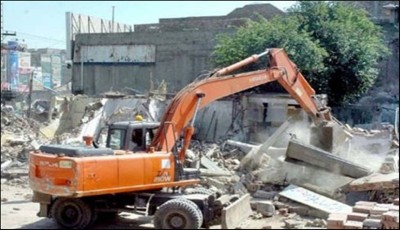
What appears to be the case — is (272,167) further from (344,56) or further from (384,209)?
(344,56)

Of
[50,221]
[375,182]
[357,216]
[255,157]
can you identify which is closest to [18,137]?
[255,157]

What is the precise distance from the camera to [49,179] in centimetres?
793

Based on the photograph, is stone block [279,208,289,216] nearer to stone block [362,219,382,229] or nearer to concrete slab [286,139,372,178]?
concrete slab [286,139,372,178]

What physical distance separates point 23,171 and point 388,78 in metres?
17.0

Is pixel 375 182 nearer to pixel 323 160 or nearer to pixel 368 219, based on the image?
pixel 323 160

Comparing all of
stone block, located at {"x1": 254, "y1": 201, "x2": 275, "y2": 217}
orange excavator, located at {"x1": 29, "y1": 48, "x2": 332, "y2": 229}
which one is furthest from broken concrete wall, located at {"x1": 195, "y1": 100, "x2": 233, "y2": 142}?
stone block, located at {"x1": 254, "y1": 201, "x2": 275, "y2": 217}

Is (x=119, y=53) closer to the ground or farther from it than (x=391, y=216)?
farther from it

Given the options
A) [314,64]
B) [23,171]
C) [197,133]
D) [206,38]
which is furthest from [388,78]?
[23,171]

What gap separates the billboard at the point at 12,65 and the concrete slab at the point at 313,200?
14562 mm

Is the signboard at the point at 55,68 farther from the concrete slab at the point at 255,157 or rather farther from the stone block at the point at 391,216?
the stone block at the point at 391,216

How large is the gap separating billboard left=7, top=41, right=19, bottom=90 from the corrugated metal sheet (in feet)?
22.9

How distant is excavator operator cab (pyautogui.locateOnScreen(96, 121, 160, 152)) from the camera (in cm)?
880

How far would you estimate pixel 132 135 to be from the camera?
882 cm

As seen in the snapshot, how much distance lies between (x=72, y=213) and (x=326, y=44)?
→ 14637 millimetres
